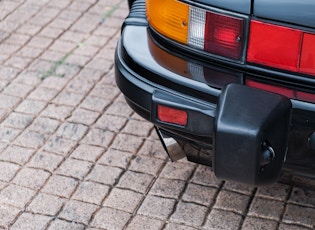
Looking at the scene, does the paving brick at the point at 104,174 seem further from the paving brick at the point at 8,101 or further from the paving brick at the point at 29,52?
the paving brick at the point at 29,52

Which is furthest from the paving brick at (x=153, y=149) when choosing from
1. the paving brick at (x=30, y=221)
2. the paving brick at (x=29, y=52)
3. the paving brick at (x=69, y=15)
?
the paving brick at (x=69, y=15)

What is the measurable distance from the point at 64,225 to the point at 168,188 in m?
0.59

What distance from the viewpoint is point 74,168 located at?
378 cm

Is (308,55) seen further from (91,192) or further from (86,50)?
(86,50)

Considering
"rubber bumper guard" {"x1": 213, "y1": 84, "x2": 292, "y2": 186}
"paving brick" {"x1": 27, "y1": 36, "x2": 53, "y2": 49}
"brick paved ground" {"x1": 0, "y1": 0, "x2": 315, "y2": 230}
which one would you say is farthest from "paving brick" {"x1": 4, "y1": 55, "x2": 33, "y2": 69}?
"rubber bumper guard" {"x1": 213, "y1": 84, "x2": 292, "y2": 186}

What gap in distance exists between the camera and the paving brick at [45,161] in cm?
380

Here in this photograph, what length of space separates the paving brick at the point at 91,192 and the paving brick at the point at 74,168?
0.09m

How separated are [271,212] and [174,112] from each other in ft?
3.12

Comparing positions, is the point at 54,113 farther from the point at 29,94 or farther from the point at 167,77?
the point at 167,77

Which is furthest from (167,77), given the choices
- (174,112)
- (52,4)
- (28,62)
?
(52,4)

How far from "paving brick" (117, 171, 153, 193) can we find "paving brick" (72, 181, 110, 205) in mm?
97

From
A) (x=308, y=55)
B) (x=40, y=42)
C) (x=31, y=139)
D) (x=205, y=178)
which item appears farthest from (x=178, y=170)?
(x=40, y=42)

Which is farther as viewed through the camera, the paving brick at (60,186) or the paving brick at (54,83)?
the paving brick at (54,83)

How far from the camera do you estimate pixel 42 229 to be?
3.37 meters
